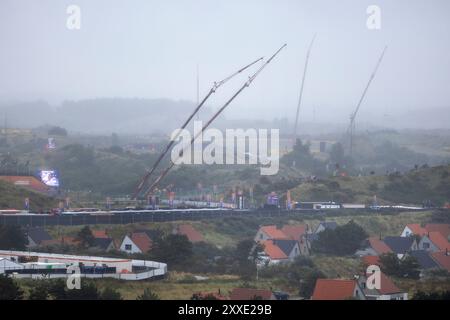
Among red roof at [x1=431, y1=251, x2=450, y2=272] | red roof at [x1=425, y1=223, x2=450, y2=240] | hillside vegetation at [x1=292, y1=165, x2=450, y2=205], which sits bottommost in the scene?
red roof at [x1=431, y1=251, x2=450, y2=272]

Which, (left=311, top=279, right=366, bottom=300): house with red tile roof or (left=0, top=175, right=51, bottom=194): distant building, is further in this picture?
(left=0, top=175, right=51, bottom=194): distant building

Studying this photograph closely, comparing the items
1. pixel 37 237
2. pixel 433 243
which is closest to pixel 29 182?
pixel 37 237

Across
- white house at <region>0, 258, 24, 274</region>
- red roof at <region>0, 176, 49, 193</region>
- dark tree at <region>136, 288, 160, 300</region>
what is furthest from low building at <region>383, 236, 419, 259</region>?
red roof at <region>0, 176, 49, 193</region>

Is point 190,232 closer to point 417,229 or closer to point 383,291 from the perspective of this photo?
point 417,229

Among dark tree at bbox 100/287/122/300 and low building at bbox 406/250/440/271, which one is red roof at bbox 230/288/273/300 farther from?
low building at bbox 406/250/440/271

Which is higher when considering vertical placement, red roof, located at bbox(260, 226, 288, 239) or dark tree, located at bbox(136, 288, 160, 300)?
red roof, located at bbox(260, 226, 288, 239)

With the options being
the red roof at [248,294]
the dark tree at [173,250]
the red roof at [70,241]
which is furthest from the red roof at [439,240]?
the red roof at [248,294]
